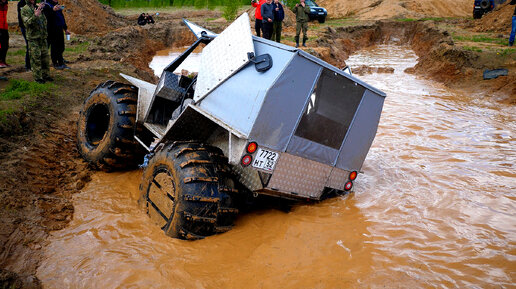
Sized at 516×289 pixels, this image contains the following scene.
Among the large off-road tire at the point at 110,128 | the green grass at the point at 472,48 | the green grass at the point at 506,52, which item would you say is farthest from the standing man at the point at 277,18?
the large off-road tire at the point at 110,128

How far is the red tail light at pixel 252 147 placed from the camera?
144 inches

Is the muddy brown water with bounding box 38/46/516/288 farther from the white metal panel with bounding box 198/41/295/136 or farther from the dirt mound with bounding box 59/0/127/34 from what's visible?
the dirt mound with bounding box 59/0/127/34

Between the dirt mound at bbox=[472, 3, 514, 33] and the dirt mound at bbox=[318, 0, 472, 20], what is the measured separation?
39.8 feet

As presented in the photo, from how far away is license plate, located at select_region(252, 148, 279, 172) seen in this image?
3766 mm

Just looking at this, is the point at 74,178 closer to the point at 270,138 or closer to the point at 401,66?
the point at 270,138

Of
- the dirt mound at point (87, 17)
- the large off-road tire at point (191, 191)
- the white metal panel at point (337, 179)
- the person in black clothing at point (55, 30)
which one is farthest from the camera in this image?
the dirt mound at point (87, 17)

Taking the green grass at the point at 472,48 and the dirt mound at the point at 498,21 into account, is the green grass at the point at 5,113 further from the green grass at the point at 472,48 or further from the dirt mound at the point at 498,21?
the dirt mound at the point at 498,21

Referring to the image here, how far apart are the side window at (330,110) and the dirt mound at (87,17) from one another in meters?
20.1

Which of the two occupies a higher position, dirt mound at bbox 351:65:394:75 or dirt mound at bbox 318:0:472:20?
dirt mound at bbox 318:0:472:20

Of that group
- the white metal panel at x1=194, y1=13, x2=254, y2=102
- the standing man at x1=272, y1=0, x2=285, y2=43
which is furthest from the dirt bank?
the white metal panel at x1=194, y1=13, x2=254, y2=102

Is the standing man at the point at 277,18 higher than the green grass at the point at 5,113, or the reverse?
the standing man at the point at 277,18

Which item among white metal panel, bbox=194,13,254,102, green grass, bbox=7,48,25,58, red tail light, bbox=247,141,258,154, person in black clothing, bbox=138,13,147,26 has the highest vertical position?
white metal panel, bbox=194,13,254,102

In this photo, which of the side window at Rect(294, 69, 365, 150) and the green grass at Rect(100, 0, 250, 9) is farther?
the green grass at Rect(100, 0, 250, 9)

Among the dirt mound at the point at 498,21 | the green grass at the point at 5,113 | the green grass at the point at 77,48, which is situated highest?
the dirt mound at the point at 498,21
